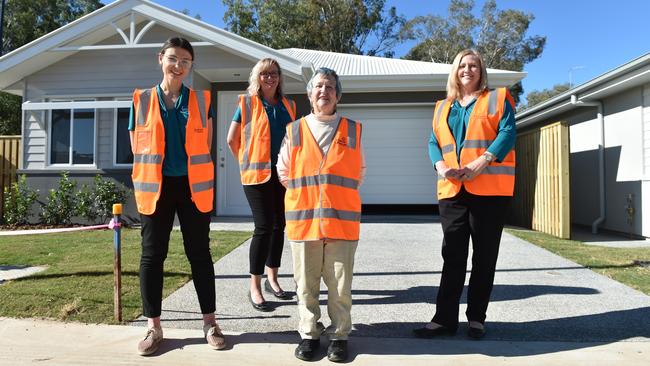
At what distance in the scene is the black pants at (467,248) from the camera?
3.20m

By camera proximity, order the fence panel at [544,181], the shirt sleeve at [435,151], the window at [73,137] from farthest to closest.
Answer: the window at [73,137]
the fence panel at [544,181]
the shirt sleeve at [435,151]

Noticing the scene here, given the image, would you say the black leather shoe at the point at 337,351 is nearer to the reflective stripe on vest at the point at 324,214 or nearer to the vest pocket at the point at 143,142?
the reflective stripe on vest at the point at 324,214

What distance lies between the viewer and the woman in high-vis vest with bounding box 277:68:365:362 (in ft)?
9.39

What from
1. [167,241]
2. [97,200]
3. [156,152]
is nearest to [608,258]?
[167,241]

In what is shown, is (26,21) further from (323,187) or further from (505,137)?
(505,137)

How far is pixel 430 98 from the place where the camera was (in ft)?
36.3

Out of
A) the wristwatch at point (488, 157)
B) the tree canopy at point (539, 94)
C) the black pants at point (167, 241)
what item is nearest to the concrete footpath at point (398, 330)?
the black pants at point (167, 241)

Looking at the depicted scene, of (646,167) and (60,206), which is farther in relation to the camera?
(60,206)

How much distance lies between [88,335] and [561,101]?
411 inches

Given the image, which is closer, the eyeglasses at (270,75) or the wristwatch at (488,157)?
the wristwatch at (488,157)

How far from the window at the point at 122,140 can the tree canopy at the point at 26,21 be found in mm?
16817

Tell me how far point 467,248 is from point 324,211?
1113mm

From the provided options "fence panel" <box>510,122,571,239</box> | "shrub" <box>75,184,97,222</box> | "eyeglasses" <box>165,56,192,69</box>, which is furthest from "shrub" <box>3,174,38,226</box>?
"fence panel" <box>510,122,571,239</box>

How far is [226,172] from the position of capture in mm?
9969
